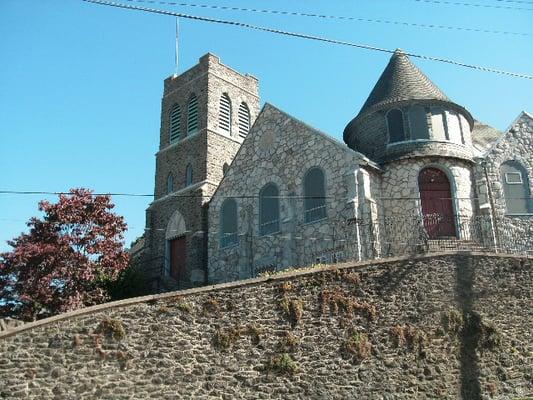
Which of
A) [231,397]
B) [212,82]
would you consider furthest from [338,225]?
[212,82]

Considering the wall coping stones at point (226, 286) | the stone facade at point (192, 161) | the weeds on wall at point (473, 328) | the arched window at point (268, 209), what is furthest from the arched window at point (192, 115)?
the weeds on wall at point (473, 328)

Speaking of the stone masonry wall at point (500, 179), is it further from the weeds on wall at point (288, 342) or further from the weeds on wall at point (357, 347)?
the weeds on wall at point (288, 342)

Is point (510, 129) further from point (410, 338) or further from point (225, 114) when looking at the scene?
point (225, 114)

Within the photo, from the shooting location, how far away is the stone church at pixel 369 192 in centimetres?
2050

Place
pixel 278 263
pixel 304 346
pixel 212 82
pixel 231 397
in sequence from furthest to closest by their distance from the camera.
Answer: pixel 212 82
pixel 278 263
pixel 304 346
pixel 231 397

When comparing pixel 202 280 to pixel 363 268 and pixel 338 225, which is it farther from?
pixel 363 268

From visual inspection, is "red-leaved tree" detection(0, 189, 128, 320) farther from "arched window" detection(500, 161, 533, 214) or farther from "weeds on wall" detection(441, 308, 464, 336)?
"arched window" detection(500, 161, 533, 214)

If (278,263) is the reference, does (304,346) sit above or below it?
below

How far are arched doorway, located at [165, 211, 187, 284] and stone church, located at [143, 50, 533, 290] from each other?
0.12 meters

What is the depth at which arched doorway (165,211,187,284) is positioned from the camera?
1080 inches

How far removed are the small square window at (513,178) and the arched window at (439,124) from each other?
2.57 metres

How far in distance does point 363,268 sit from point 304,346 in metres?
2.76

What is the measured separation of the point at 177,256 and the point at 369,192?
10967 millimetres

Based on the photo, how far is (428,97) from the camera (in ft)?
74.3
